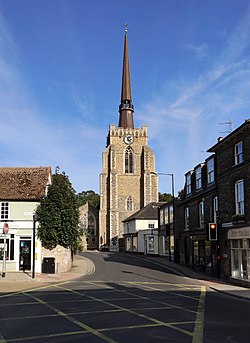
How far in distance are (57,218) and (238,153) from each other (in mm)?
13836

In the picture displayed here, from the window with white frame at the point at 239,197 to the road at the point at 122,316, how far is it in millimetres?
6280

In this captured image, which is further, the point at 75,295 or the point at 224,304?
the point at 75,295

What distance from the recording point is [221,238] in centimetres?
2684

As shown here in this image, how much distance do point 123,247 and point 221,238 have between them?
152ft

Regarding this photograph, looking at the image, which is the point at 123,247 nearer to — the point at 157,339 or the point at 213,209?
the point at 213,209

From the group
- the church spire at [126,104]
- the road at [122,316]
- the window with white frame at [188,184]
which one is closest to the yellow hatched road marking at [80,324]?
the road at [122,316]

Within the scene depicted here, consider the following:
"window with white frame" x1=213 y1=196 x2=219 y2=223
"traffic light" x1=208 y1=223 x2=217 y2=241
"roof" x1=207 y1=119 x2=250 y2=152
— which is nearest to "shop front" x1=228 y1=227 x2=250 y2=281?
"traffic light" x1=208 y1=223 x2=217 y2=241

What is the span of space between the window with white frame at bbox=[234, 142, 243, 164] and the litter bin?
1484cm

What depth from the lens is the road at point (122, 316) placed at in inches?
380

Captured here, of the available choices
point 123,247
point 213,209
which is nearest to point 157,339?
point 213,209

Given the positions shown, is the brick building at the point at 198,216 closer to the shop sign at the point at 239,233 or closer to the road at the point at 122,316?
the shop sign at the point at 239,233

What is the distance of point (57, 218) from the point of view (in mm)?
29922

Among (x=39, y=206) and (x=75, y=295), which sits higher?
(x=39, y=206)

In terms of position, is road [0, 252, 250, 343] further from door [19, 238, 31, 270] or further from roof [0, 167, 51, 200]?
roof [0, 167, 51, 200]
